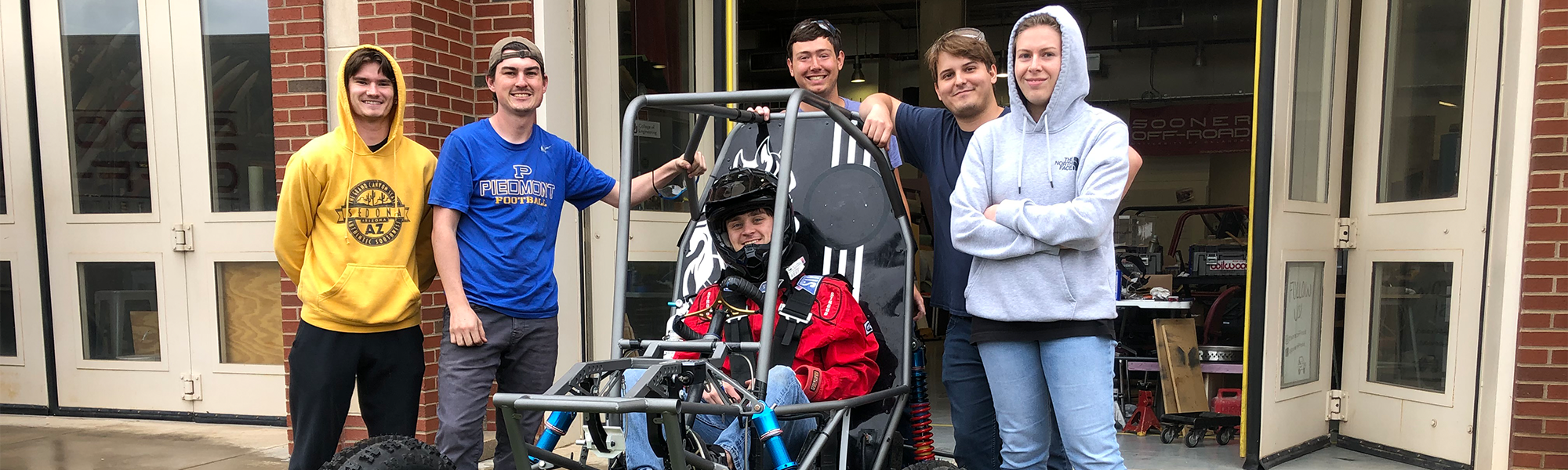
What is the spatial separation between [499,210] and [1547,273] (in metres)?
4.13

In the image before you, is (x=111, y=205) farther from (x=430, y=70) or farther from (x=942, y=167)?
(x=942, y=167)

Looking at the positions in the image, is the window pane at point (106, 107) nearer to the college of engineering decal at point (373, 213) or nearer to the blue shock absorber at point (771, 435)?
the college of engineering decal at point (373, 213)

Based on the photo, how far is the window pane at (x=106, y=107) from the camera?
6.12m

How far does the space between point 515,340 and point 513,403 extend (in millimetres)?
982

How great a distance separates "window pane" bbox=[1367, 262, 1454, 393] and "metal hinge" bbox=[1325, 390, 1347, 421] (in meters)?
0.16

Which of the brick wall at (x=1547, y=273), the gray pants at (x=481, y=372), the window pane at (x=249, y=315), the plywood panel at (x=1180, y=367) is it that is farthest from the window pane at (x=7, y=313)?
the brick wall at (x=1547, y=273)

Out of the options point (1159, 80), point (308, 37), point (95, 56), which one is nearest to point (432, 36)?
point (308, 37)

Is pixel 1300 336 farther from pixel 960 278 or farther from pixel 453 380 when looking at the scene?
pixel 453 380

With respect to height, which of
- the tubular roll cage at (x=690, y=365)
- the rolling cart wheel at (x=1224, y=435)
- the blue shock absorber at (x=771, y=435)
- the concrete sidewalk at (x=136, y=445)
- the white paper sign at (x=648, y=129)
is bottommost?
the concrete sidewalk at (x=136, y=445)

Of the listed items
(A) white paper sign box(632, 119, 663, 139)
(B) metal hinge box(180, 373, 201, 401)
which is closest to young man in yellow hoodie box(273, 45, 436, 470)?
(A) white paper sign box(632, 119, 663, 139)

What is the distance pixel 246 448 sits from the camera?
17.3 ft

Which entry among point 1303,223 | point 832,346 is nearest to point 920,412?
point 832,346

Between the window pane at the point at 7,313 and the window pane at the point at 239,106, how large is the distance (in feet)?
5.49

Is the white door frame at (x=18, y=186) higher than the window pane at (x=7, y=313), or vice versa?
the white door frame at (x=18, y=186)
